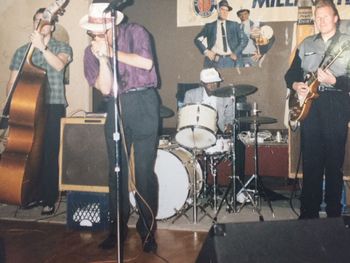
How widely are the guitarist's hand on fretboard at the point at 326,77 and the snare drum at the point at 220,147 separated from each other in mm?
1208

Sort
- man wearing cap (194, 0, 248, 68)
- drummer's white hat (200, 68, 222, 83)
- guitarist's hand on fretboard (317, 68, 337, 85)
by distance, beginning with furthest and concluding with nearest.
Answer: man wearing cap (194, 0, 248, 68) < drummer's white hat (200, 68, 222, 83) < guitarist's hand on fretboard (317, 68, 337, 85)

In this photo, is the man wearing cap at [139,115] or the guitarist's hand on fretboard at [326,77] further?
the guitarist's hand on fretboard at [326,77]

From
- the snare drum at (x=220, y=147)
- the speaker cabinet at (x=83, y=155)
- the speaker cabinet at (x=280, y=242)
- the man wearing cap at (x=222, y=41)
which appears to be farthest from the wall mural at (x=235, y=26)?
the speaker cabinet at (x=280, y=242)

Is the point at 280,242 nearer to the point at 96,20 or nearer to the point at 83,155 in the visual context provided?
the point at 96,20

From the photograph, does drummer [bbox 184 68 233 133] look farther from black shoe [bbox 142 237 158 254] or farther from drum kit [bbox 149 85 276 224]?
black shoe [bbox 142 237 158 254]

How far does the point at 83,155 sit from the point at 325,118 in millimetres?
2203

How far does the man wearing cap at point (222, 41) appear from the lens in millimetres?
5227

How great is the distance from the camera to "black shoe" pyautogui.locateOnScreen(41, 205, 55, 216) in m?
3.87

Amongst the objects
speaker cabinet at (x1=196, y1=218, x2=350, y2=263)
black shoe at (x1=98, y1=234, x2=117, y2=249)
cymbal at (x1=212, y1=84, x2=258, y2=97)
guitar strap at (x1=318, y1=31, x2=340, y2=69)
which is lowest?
black shoe at (x1=98, y1=234, x2=117, y2=249)

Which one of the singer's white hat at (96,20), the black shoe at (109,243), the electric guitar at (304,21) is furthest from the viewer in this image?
the electric guitar at (304,21)

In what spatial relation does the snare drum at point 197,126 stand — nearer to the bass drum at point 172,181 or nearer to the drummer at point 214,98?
the bass drum at point 172,181

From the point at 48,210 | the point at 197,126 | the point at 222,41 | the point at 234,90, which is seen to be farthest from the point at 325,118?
the point at 48,210

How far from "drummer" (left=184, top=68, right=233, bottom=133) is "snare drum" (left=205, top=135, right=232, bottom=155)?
21.6 inches

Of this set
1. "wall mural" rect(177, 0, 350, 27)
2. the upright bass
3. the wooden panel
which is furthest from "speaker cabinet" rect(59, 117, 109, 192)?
"wall mural" rect(177, 0, 350, 27)
